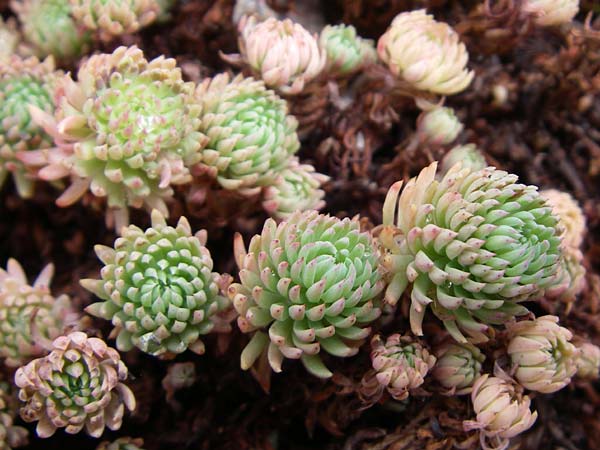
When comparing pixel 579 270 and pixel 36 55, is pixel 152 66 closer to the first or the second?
pixel 36 55

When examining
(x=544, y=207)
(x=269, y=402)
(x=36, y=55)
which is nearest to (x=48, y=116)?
(x=36, y=55)

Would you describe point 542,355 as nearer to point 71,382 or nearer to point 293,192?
point 293,192

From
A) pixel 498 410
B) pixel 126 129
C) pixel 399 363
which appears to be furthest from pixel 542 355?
pixel 126 129

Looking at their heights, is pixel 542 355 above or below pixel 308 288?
below

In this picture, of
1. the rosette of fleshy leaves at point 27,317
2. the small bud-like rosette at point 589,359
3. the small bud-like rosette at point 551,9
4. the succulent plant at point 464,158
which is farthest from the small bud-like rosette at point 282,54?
the small bud-like rosette at point 589,359

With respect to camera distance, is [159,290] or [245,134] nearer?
[159,290]

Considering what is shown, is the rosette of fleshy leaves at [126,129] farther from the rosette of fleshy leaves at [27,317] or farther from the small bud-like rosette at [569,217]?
the small bud-like rosette at [569,217]
